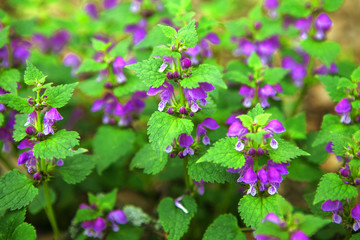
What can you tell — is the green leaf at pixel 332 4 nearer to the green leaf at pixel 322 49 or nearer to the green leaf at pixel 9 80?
the green leaf at pixel 322 49

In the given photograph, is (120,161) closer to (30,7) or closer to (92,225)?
(92,225)

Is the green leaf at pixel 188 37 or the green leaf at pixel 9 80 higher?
the green leaf at pixel 188 37

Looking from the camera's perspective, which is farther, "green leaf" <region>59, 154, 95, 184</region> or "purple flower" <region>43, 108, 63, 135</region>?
"green leaf" <region>59, 154, 95, 184</region>

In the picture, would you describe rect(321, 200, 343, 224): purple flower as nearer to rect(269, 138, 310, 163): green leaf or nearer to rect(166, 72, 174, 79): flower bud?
rect(269, 138, 310, 163): green leaf

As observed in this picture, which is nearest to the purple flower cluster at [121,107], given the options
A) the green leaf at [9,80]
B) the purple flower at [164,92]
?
the green leaf at [9,80]

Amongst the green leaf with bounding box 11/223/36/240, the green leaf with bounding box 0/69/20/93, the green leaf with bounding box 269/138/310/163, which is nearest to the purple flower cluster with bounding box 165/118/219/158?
the green leaf with bounding box 269/138/310/163

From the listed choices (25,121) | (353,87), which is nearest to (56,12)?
(25,121)

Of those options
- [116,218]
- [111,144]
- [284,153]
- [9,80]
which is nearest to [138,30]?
[111,144]
